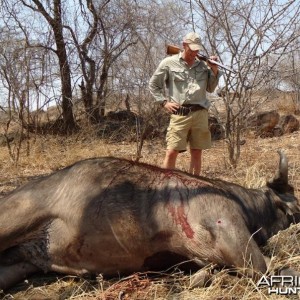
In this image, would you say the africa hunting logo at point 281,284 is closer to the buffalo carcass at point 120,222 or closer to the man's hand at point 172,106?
the buffalo carcass at point 120,222

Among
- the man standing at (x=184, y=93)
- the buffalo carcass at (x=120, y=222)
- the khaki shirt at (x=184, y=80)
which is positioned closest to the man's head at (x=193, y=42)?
the man standing at (x=184, y=93)

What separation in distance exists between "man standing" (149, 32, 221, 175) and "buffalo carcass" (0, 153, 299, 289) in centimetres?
177

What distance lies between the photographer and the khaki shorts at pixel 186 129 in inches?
229

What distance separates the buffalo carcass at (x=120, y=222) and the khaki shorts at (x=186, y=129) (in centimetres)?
175

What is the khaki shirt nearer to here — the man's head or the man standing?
the man standing

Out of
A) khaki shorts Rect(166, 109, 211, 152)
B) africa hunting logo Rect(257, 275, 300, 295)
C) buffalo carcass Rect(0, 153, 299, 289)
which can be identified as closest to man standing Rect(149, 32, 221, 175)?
khaki shorts Rect(166, 109, 211, 152)

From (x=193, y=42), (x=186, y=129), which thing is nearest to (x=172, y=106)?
(x=186, y=129)

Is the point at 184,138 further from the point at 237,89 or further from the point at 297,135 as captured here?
the point at 297,135

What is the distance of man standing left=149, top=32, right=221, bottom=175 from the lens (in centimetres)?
575

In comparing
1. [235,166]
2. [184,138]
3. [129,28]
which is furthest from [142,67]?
[184,138]

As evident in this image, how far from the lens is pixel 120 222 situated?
3670 millimetres

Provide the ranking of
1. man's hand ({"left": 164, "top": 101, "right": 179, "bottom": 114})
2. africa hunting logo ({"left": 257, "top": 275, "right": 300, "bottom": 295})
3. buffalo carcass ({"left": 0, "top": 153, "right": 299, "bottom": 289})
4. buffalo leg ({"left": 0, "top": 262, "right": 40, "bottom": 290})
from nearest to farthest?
africa hunting logo ({"left": 257, "top": 275, "right": 300, "bottom": 295}), buffalo carcass ({"left": 0, "top": 153, "right": 299, "bottom": 289}), buffalo leg ({"left": 0, "top": 262, "right": 40, "bottom": 290}), man's hand ({"left": 164, "top": 101, "right": 179, "bottom": 114})

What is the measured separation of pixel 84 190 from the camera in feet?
12.6

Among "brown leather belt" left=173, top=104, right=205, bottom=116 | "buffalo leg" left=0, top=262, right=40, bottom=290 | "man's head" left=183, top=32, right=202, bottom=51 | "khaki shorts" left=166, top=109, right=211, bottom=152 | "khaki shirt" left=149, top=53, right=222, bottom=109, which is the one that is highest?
"man's head" left=183, top=32, right=202, bottom=51
